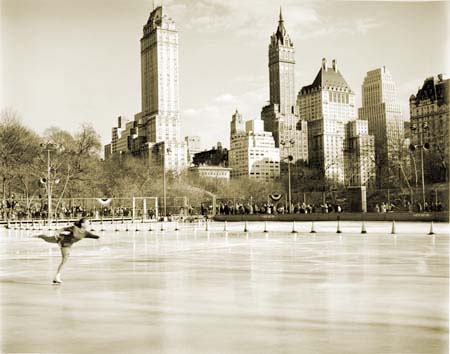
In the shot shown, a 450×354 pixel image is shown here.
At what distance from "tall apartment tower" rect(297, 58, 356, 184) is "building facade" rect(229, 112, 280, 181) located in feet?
22.9

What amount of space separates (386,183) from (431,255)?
150 ft

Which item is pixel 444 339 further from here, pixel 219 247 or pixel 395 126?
pixel 395 126

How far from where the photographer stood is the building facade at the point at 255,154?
90250mm

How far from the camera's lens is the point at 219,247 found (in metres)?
18.7

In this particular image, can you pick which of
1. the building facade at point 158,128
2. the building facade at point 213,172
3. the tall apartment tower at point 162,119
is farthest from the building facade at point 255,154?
the building facade at point 158,128

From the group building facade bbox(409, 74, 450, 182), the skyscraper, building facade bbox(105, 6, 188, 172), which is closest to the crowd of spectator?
building facade bbox(409, 74, 450, 182)

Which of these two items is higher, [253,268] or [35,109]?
[35,109]

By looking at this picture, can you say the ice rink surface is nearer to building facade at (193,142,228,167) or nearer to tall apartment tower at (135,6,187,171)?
tall apartment tower at (135,6,187,171)

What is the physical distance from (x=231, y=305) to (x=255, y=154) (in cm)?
9026

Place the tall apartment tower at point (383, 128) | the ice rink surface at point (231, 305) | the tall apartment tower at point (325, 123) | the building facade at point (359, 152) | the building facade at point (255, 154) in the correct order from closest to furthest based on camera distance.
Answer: the ice rink surface at point (231, 305)
the tall apartment tower at point (383, 128)
the building facade at point (359, 152)
the tall apartment tower at point (325, 123)
the building facade at point (255, 154)

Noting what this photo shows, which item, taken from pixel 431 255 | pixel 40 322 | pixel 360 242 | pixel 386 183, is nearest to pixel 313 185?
pixel 386 183

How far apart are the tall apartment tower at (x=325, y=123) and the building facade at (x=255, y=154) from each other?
22.9 feet

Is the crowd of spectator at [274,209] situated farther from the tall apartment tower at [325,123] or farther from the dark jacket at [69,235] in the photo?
the dark jacket at [69,235]

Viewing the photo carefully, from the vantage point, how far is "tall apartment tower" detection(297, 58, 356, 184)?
6831 cm
